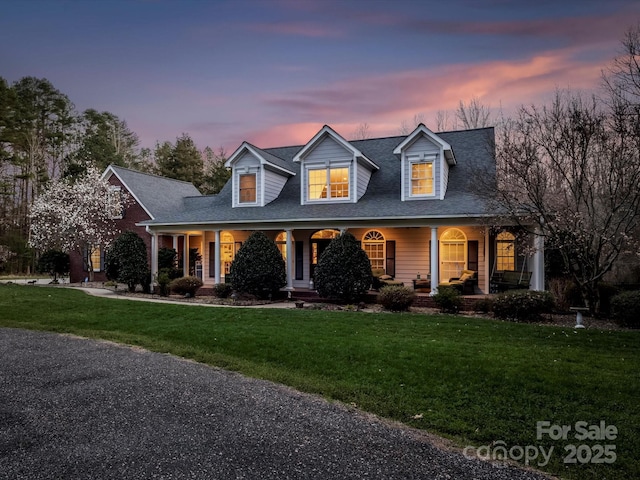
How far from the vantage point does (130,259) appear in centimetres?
1827

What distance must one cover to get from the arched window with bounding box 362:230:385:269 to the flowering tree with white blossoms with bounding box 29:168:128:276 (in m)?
14.5

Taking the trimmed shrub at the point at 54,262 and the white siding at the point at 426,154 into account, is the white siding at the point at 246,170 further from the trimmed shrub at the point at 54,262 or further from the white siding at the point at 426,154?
the trimmed shrub at the point at 54,262

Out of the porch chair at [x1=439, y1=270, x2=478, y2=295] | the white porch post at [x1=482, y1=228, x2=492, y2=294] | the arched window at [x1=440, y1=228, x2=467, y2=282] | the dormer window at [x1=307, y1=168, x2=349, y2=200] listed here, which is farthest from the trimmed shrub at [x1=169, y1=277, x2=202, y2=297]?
the white porch post at [x1=482, y1=228, x2=492, y2=294]

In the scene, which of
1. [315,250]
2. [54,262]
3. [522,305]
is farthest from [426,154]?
[54,262]

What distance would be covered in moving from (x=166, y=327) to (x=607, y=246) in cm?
1322

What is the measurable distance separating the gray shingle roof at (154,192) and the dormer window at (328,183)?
8359mm

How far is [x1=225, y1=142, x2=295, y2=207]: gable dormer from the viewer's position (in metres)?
18.3

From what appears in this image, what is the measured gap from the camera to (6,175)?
34.3 meters

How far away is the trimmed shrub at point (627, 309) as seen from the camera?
9.86 meters

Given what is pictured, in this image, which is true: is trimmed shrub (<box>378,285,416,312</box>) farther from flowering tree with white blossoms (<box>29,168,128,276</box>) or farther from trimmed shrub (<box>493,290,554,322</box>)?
flowering tree with white blossoms (<box>29,168,128,276</box>)

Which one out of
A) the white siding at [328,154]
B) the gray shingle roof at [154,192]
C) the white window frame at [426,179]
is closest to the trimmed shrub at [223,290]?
the white siding at [328,154]

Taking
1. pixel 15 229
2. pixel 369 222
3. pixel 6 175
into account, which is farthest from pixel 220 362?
pixel 6 175

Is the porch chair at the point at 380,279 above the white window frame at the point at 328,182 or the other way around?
the other way around

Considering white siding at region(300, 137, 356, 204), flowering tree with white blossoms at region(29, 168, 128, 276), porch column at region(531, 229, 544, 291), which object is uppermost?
white siding at region(300, 137, 356, 204)
